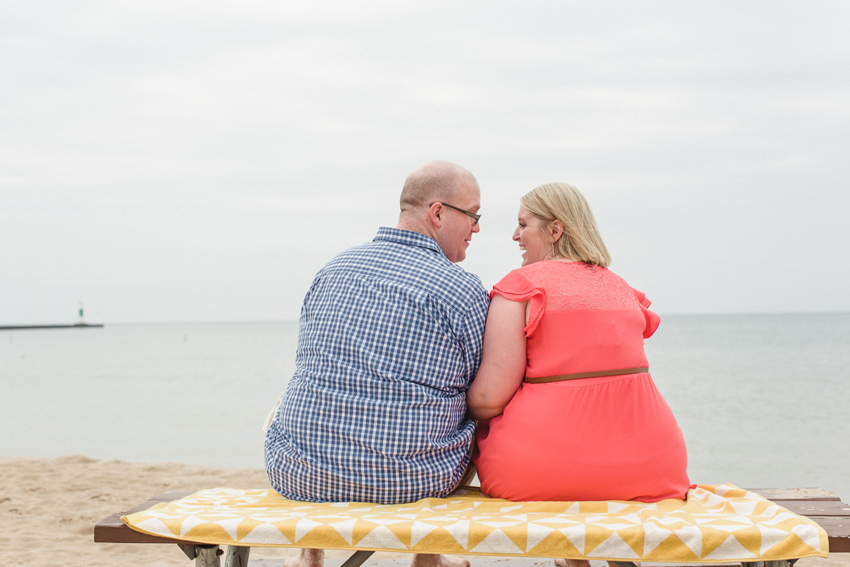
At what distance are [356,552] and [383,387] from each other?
22.1 inches

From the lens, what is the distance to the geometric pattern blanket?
1.84 m

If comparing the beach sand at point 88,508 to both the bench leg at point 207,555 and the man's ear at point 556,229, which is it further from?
the man's ear at point 556,229

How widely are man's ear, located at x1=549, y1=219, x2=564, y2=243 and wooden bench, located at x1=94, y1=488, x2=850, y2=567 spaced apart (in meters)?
1.14

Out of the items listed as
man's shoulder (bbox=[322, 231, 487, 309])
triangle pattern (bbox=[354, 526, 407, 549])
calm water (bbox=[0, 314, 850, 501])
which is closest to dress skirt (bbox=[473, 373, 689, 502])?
man's shoulder (bbox=[322, 231, 487, 309])

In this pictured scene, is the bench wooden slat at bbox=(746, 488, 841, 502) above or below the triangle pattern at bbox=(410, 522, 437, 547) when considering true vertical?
below

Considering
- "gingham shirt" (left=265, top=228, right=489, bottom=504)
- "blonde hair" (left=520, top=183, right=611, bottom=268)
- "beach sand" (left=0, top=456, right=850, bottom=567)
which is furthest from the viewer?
"beach sand" (left=0, top=456, right=850, bottom=567)

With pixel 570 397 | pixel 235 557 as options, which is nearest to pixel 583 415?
pixel 570 397

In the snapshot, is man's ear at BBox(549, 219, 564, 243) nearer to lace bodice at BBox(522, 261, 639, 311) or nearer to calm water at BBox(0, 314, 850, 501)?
lace bodice at BBox(522, 261, 639, 311)

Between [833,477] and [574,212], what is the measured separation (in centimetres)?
933

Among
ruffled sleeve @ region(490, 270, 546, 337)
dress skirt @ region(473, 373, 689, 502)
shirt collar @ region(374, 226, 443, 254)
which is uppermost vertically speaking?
shirt collar @ region(374, 226, 443, 254)

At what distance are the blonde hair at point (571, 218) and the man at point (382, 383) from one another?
0.39 m

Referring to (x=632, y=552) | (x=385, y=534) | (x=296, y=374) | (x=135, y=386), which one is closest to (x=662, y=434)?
(x=632, y=552)

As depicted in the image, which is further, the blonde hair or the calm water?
the calm water

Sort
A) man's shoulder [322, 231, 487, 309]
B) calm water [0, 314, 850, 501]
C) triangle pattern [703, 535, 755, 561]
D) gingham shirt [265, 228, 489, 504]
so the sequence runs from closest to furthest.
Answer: triangle pattern [703, 535, 755, 561], gingham shirt [265, 228, 489, 504], man's shoulder [322, 231, 487, 309], calm water [0, 314, 850, 501]
